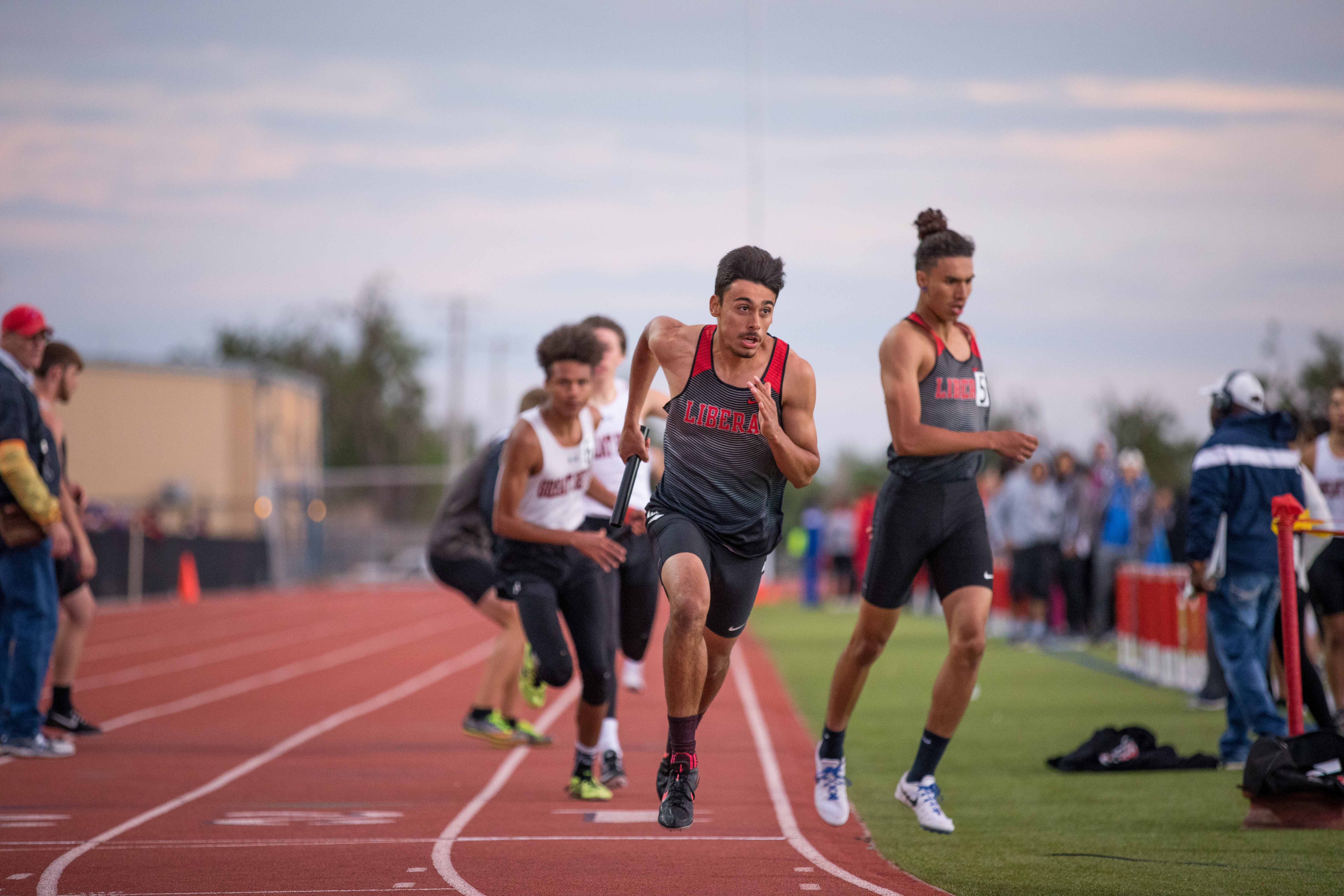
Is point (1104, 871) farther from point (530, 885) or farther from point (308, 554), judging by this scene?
point (308, 554)

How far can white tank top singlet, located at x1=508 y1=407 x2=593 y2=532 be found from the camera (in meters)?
7.83

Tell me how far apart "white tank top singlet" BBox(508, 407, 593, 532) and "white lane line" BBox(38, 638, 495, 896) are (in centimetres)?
223

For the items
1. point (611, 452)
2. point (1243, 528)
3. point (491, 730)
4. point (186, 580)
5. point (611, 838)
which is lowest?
point (186, 580)

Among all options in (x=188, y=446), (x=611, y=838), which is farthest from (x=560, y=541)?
(x=188, y=446)

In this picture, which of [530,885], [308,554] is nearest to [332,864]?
[530,885]

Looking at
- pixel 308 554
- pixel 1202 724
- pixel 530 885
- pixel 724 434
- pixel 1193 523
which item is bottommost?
pixel 308 554

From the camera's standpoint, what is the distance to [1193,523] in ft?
27.3

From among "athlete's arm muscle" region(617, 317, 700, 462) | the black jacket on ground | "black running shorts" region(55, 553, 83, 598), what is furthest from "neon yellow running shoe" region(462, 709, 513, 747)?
"athlete's arm muscle" region(617, 317, 700, 462)

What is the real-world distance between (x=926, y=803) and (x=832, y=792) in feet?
1.39

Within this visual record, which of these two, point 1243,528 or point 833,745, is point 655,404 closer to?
point 833,745

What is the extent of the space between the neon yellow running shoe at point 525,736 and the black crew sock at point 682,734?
4.21 m

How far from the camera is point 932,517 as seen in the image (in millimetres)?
6594

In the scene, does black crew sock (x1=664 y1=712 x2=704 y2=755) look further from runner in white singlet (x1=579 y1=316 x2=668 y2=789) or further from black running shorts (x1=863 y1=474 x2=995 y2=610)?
runner in white singlet (x1=579 y1=316 x2=668 y2=789)

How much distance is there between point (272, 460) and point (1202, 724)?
136 ft
